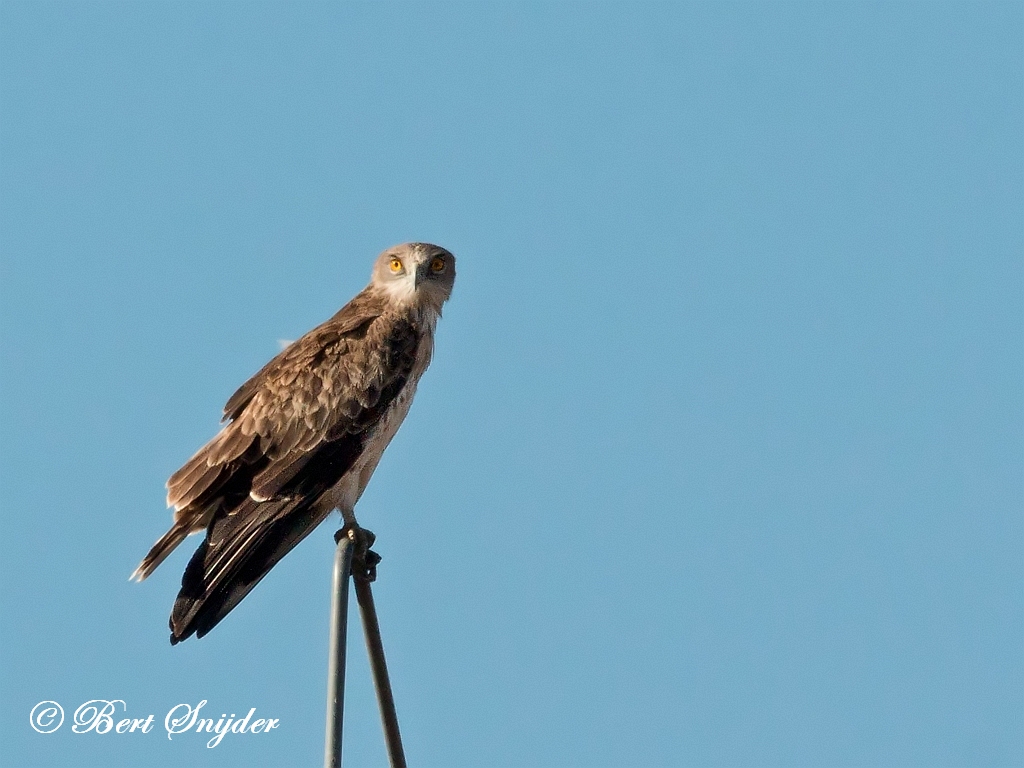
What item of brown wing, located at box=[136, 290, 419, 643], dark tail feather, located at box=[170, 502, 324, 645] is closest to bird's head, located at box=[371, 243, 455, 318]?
brown wing, located at box=[136, 290, 419, 643]

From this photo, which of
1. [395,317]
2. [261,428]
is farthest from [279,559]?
[395,317]

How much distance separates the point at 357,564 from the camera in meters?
7.32

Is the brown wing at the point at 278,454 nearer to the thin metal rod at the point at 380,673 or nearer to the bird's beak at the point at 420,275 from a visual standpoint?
the bird's beak at the point at 420,275

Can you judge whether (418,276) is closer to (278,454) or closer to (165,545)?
(278,454)

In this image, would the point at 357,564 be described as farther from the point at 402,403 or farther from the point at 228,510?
the point at 402,403

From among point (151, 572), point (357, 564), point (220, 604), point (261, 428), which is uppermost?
point (261, 428)

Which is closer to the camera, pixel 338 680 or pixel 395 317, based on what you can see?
pixel 338 680

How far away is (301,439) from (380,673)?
3.65 m

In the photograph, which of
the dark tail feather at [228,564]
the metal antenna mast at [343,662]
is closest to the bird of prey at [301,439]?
the dark tail feather at [228,564]

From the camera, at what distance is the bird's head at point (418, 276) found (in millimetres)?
10688

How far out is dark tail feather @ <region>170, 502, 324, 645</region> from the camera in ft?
27.1

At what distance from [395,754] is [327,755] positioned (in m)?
0.42

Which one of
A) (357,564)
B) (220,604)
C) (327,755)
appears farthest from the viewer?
(220,604)

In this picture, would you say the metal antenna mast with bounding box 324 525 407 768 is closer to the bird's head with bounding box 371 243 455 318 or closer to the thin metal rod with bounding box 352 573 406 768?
the thin metal rod with bounding box 352 573 406 768
